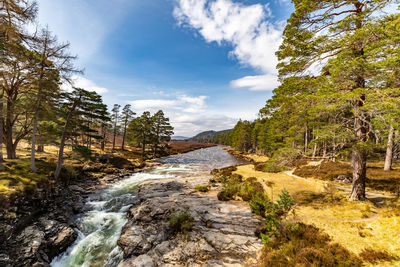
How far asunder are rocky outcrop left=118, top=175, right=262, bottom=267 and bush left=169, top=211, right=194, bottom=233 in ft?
0.76

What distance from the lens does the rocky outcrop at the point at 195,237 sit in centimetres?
645

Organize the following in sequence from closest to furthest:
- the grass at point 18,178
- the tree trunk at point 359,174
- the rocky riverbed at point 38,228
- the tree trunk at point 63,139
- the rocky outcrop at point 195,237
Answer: the rocky outcrop at point 195,237 < the rocky riverbed at point 38,228 < the tree trunk at point 359,174 < the grass at point 18,178 < the tree trunk at point 63,139

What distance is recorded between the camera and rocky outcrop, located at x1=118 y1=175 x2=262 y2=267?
21.1ft

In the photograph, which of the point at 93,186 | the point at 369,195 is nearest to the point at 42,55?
the point at 93,186

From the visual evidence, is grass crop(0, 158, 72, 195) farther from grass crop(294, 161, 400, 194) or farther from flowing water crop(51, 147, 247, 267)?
grass crop(294, 161, 400, 194)

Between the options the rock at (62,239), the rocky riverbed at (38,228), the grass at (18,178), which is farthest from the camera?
the grass at (18,178)

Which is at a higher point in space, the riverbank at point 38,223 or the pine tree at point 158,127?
the pine tree at point 158,127

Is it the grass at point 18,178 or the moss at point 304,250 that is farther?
the grass at point 18,178

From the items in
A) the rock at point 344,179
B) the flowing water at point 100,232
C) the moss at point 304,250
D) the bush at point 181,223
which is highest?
the rock at point 344,179

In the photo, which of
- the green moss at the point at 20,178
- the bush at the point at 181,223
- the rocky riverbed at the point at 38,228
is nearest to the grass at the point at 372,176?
the bush at the point at 181,223

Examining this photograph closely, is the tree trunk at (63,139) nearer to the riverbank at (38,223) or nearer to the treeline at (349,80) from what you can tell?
the riverbank at (38,223)

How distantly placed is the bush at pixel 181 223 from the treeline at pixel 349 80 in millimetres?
7301

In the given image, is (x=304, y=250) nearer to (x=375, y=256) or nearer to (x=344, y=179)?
(x=375, y=256)

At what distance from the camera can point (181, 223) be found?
829 centimetres
